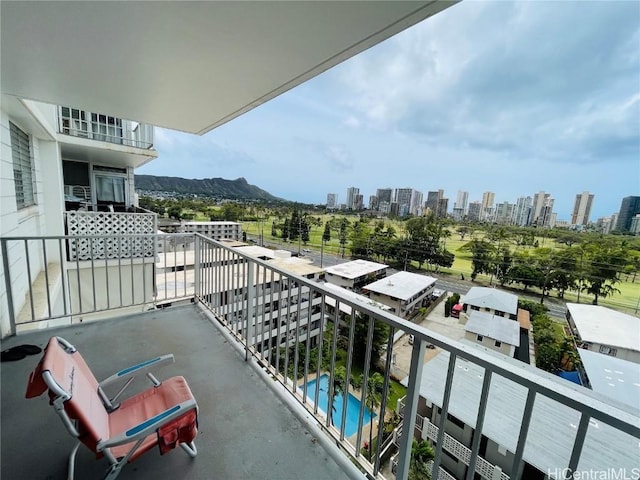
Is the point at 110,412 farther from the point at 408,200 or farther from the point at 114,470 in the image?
the point at 408,200

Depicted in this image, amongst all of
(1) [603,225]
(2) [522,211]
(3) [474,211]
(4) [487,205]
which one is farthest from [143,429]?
(4) [487,205]

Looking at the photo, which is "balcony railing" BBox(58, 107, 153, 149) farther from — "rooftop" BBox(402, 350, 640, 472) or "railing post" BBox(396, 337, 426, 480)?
"rooftop" BBox(402, 350, 640, 472)

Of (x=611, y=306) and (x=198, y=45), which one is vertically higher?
(x=198, y=45)

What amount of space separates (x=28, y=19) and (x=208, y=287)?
2725 millimetres

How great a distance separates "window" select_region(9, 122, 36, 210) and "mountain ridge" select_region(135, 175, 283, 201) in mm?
24050

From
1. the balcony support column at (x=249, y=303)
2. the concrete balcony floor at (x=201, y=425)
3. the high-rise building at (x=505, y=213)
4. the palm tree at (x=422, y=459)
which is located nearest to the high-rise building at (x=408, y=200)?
the high-rise building at (x=505, y=213)

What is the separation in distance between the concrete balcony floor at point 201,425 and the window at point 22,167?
2.50 meters

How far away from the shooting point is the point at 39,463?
1.49 metres

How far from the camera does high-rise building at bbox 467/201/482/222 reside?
28.4 m

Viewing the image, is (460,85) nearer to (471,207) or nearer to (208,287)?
(471,207)

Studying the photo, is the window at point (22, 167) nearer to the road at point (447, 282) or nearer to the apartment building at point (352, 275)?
the apartment building at point (352, 275)

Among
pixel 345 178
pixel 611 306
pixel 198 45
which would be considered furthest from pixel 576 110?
pixel 198 45

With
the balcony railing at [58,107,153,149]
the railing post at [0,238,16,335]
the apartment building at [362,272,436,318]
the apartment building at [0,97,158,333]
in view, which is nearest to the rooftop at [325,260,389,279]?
the apartment building at [362,272,436,318]

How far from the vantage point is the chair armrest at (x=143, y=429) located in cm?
124
